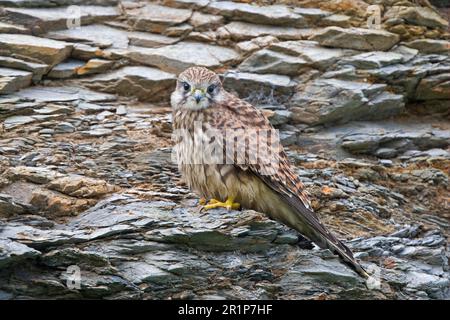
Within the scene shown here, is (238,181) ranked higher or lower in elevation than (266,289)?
higher

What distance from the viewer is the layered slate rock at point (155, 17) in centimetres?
955

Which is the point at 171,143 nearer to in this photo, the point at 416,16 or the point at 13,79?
the point at 13,79

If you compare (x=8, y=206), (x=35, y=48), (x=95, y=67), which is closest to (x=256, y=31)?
(x=95, y=67)

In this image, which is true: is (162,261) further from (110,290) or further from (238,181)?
(238,181)

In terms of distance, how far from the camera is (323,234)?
5.85m

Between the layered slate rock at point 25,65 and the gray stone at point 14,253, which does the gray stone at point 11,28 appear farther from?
the gray stone at point 14,253

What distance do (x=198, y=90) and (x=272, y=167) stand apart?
882mm

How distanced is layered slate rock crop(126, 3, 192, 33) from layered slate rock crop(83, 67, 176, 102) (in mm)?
955

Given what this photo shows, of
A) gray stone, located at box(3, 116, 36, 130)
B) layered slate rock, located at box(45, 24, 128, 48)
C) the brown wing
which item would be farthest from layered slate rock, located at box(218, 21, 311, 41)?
the brown wing

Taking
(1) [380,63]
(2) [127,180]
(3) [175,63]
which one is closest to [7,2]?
(3) [175,63]

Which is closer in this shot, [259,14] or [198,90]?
[198,90]

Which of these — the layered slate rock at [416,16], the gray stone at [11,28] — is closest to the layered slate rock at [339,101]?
the layered slate rock at [416,16]
